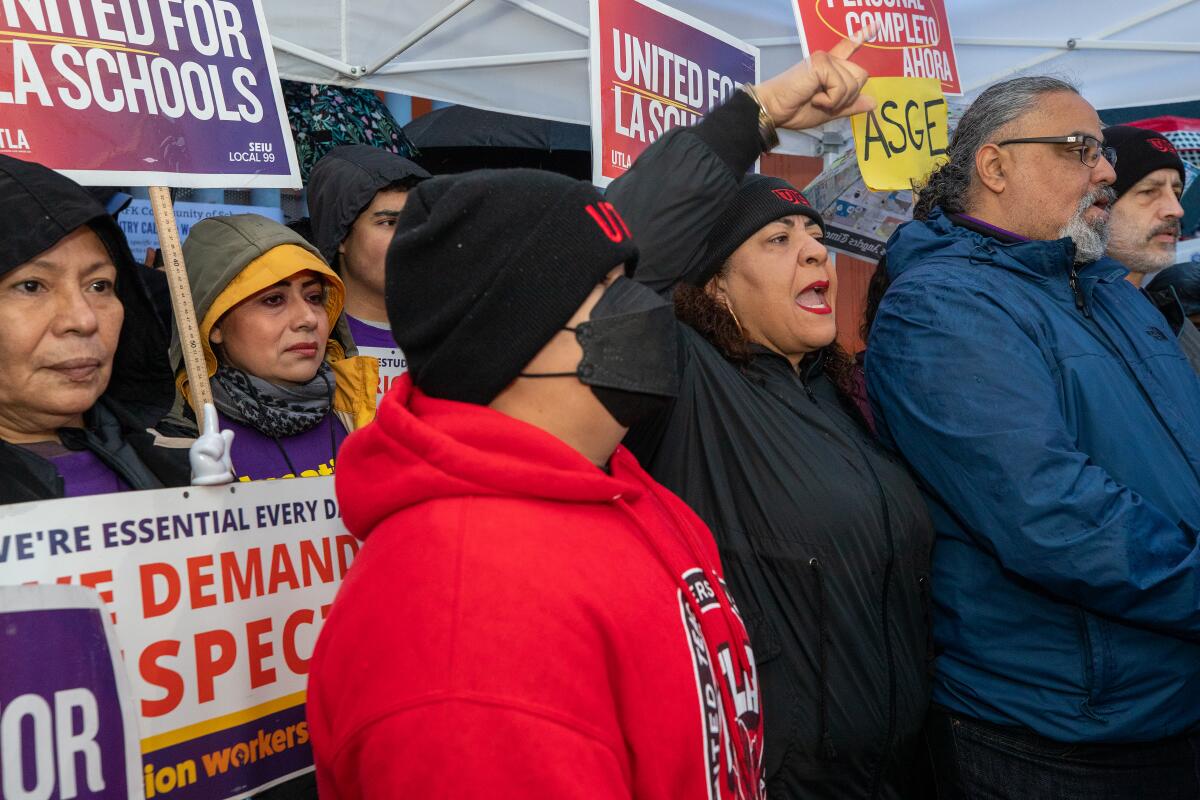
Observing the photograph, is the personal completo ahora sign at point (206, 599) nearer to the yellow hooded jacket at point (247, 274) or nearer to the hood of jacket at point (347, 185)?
the yellow hooded jacket at point (247, 274)

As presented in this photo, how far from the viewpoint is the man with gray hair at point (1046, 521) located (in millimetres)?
2066

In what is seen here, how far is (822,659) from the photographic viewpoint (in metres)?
2.02

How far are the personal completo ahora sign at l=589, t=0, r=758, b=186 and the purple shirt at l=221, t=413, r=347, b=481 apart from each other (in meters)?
1.43

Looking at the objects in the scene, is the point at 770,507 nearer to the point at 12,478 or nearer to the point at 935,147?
the point at 12,478

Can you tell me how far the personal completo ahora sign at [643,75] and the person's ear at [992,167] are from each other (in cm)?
128

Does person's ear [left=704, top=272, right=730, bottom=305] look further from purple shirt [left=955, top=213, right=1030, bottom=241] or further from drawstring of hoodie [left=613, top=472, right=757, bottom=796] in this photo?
drawstring of hoodie [left=613, top=472, right=757, bottom=796]

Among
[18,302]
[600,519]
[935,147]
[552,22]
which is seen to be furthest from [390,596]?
[552,22]

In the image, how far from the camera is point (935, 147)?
4.02 meters

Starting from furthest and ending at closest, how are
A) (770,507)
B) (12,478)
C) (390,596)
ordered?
(770,507) < (12,478) < (390,596)

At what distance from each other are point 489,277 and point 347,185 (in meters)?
2.27

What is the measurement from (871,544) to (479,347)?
1069 millimetres

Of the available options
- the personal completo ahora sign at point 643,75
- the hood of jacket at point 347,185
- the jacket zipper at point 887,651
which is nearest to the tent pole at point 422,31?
the hood of jacket at point 347,185

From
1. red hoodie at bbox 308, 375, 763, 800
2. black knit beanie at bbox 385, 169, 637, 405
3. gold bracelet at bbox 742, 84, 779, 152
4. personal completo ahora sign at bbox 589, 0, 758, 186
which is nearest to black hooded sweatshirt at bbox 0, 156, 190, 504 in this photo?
red hoodie at bbox 308, 375, 763, 800

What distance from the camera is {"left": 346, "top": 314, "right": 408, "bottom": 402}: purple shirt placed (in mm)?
3324
